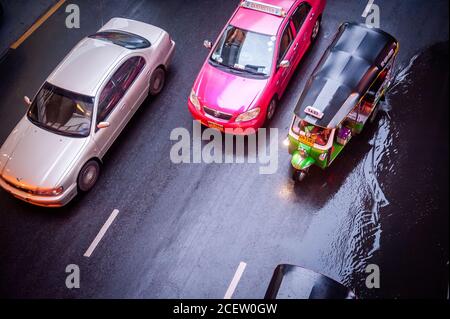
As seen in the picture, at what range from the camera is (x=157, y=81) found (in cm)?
1209

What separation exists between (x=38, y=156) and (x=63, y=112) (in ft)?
3.53

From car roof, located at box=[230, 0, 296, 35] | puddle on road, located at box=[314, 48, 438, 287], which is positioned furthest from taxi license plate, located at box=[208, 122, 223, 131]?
puddle on road, located at box=[314, 48, 438, 287]

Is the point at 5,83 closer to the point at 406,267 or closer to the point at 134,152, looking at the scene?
the point at 134,152

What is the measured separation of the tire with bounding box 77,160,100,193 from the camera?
34.5 feet

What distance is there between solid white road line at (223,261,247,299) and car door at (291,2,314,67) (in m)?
5.01

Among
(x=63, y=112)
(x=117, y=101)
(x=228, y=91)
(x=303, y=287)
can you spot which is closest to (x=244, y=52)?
(x=228, y=91)

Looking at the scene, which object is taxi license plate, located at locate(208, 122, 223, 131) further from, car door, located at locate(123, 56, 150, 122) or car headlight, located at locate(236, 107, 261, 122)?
car door, located at locate(123, 56, 150, 122)

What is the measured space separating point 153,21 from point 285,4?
395 cm

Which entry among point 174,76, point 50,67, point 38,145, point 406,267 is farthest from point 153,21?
point 406,267

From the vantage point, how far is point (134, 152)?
1138 centimetres

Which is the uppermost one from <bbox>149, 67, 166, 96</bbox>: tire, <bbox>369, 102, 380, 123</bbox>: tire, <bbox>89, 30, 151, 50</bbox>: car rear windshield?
<bbox>89, 30, 151, 50</bbox>: car rear windshield

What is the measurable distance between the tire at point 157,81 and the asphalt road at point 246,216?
21 centimetres

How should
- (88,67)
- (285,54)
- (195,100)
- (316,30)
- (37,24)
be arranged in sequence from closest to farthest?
(88,67) → (195,100) → (285,54) → (316,30) → (37,24)

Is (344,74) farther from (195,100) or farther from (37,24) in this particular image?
(37,24)
